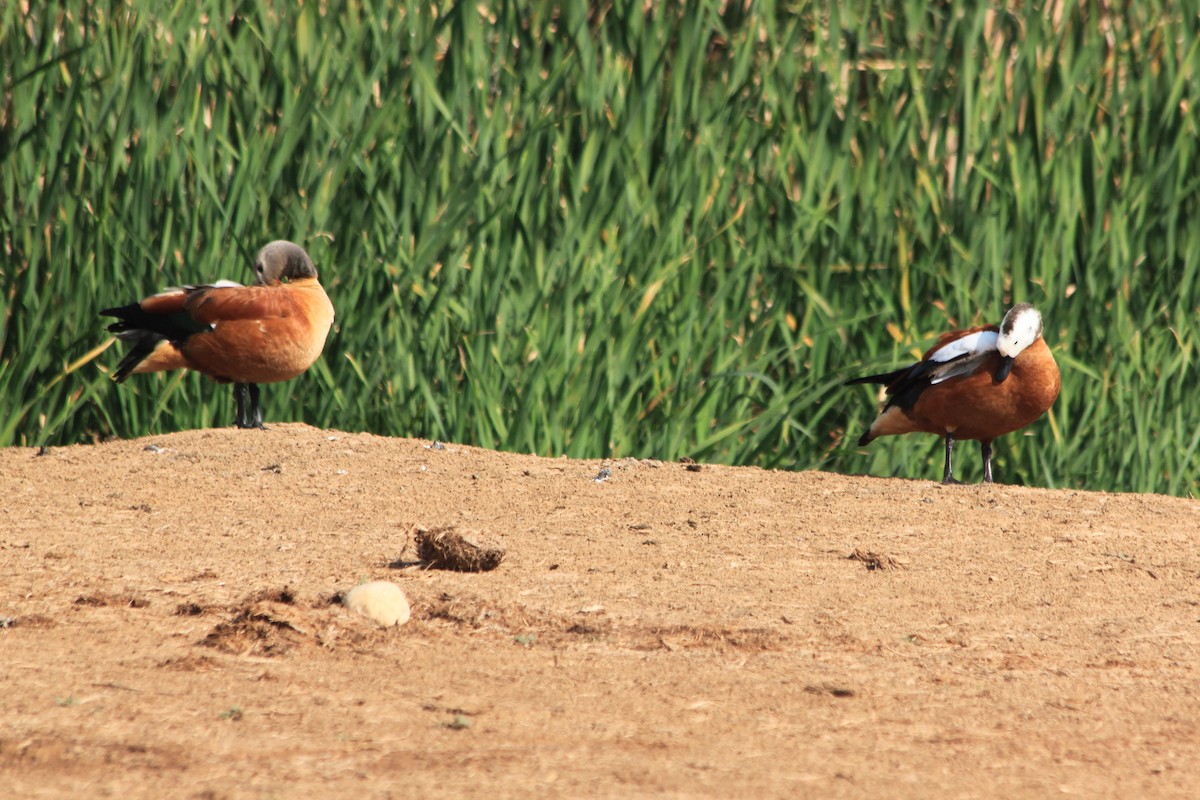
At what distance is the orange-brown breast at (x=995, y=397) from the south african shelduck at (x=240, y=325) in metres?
2.00

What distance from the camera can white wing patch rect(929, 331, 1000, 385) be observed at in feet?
15.5

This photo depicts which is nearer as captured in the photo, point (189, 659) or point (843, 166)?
point (189, 659)

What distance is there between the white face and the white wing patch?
41 mm

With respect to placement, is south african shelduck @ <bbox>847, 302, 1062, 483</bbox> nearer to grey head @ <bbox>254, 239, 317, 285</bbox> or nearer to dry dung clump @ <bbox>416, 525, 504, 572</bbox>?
grey head @ <bbox>254, 239, 317, 285</bbox>

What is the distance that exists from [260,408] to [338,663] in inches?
103

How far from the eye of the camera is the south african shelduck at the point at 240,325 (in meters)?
A: 4.59

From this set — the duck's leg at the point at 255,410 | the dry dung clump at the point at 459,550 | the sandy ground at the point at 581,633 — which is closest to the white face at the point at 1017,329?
the sandy ground at the point at 581,633

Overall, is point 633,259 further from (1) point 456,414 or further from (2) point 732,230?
(1) point 456,414

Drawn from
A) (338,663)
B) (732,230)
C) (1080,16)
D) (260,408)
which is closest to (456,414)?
(260,408)

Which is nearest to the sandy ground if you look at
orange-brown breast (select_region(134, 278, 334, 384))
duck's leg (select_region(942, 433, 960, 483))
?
orange-brown breast (select_region(134, 278, 334, 384))

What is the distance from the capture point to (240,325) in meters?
4.61

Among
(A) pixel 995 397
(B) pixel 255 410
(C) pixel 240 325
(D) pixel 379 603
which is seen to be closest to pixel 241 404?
(B) pixel 255 410

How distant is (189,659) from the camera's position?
261 cm

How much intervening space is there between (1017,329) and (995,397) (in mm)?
230
